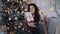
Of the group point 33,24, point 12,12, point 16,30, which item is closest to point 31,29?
point 33,24

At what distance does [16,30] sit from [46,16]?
52cm

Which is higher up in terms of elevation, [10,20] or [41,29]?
[10,20]

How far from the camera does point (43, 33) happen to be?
2.57m

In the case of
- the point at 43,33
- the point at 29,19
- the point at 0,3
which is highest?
the point at 0,3

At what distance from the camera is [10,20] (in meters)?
2.43

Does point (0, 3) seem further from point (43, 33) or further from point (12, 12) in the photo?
point (43, 33)

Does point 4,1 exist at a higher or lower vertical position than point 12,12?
higher

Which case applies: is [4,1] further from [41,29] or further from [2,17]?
[41,29]

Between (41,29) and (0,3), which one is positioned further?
(41,29)

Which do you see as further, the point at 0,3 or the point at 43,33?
the point at 43,33

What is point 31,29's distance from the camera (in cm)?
253

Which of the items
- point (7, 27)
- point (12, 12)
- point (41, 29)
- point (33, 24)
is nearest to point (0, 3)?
point (12, 12)

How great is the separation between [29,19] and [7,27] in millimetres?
356

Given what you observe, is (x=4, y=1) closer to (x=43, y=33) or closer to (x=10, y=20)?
(x=10, y=20)
